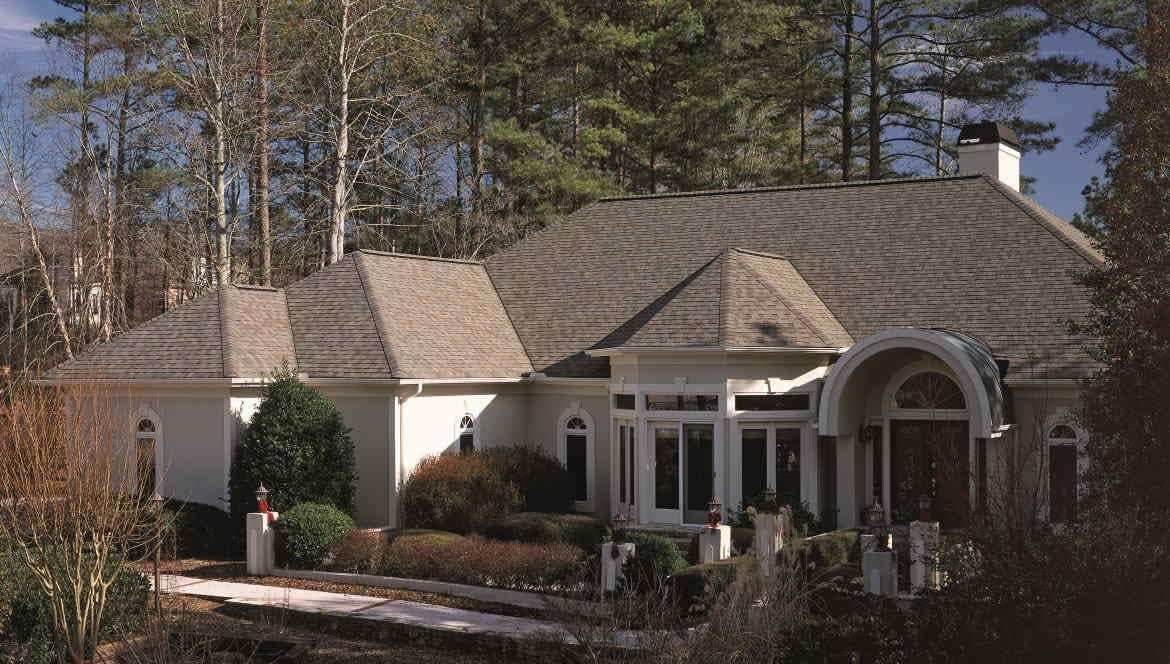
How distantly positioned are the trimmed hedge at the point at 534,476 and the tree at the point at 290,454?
3171 mm

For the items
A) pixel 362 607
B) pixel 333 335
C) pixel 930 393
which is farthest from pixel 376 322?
pixel 930 393

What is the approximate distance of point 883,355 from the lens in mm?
20812

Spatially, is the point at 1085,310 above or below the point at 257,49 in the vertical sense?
below

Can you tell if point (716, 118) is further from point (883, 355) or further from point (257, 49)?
point (883, 355)

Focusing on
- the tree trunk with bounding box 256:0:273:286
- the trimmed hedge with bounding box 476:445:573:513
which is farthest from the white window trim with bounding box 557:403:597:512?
the tree trunk with bounding box 256:0:273:286

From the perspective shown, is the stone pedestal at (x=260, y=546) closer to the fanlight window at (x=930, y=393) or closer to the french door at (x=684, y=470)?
the french door at (x=684, y=470)

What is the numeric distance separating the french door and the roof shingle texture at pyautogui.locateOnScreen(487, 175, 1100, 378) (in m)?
1.90

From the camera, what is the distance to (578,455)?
24.4 meters

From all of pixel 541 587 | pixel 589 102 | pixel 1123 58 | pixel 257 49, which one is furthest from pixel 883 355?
pixel 257 49

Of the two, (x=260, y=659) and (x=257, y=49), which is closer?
(x=260, y=659)

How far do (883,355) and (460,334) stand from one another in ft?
30.7

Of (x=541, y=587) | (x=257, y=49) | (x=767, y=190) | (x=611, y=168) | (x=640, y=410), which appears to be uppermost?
(x=257, y=49)

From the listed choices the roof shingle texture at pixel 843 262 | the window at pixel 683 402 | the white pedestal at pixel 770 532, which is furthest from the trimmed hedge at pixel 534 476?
the white pedestal at pixel 770 532

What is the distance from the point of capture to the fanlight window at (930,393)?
21.1m
